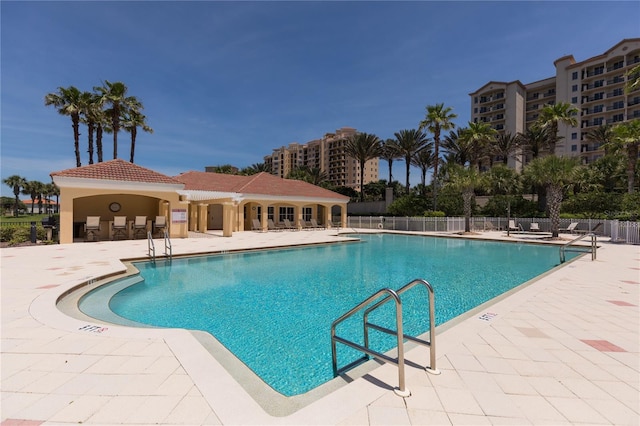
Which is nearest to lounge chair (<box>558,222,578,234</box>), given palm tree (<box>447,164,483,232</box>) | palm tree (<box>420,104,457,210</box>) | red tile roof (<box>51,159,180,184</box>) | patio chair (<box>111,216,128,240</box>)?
palm tree (<box>447,164,483,232</box>)

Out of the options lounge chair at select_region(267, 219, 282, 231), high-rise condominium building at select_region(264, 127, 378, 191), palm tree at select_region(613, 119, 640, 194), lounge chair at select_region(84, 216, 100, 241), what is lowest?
lounge chair at select_region(267, 219, 282, 231)

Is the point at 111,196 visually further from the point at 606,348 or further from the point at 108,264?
the point at 606,348

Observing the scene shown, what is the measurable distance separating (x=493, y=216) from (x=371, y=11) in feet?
83.1

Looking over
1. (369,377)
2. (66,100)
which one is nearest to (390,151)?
(66,100)

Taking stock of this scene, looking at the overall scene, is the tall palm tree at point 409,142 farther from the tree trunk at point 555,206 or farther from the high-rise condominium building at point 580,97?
the high-rise condominium building at point 580,97

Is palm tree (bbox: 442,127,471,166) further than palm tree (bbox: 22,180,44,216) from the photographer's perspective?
No

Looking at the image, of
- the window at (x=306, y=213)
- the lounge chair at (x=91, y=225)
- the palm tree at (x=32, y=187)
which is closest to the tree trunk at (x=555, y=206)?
the window at (x=306, y=213)

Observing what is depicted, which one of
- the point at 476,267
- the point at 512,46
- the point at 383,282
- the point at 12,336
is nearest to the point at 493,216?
the point at 512,46

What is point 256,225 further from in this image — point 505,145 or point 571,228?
point 505,145

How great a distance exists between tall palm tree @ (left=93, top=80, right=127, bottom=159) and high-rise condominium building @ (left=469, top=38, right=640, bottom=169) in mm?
54168

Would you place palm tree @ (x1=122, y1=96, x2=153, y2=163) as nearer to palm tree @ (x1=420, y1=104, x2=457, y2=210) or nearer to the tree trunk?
palm tree @ (x1=420, y1=104, x2=457, y2=210)

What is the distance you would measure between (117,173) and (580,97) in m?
78.6

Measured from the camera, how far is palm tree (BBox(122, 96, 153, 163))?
104 ft

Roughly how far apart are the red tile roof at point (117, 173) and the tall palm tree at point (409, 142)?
96.0 feet
